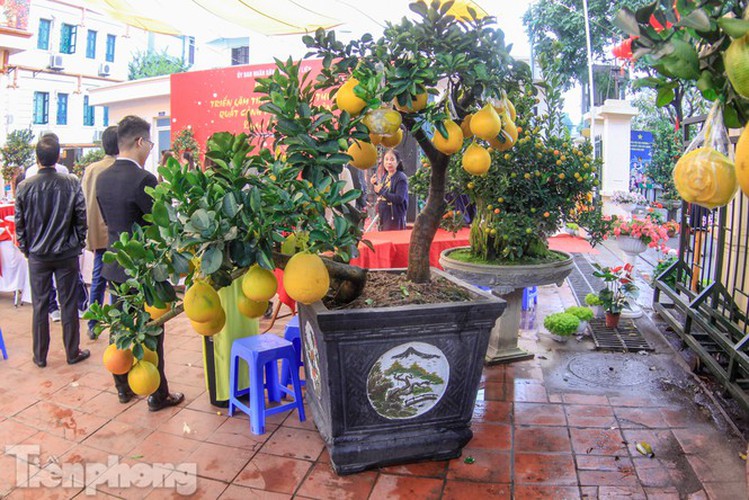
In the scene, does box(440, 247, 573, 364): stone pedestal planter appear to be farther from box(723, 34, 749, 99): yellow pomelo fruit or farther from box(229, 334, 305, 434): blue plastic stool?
box(723, 34, 749, 99): yellow pomelo fruit

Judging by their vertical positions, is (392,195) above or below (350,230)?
above

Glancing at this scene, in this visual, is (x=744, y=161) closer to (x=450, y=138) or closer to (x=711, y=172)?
(x=711, y=172)

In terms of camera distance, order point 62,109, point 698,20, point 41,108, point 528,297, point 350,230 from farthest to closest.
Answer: point 62,109
point 41,108
point 528,297
point 350,230
point 698,20

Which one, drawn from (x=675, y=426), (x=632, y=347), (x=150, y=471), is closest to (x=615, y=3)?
(x=632, y=347)

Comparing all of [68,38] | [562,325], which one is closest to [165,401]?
[562,325]

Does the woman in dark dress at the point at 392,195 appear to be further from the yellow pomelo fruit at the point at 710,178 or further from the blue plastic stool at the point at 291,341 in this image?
the yellow pomelo fruit at the point at 710,178

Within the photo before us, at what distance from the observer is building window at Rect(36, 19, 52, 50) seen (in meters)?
23.7

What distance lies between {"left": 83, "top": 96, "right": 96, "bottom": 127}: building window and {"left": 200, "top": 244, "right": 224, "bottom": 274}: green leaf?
2826 cm

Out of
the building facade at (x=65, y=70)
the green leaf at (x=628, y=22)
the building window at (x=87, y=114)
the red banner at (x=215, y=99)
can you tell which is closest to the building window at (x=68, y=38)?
the building facade at (x=65, y=70)

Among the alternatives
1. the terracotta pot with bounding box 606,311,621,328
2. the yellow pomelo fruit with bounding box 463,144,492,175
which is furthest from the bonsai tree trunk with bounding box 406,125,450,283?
the terracotta pot with bounding box 606,311,621,328

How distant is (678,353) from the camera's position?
431cm

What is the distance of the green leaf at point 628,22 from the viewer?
113 centimetres

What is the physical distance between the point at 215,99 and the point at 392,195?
4.08m

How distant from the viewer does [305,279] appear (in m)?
2.12
